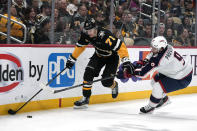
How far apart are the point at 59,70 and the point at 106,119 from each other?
128cm

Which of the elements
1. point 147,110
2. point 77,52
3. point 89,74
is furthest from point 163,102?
point 77,52

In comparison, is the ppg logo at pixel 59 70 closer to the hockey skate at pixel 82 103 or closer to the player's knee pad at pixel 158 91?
the hockey skate at pixel 82 103

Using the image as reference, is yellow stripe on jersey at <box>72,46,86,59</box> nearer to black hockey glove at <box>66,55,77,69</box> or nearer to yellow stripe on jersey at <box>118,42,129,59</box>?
black hockey glove at <box>66,55,77,69</box>

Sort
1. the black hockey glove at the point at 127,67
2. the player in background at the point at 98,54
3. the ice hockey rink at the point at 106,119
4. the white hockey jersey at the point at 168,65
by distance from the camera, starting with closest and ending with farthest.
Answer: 1. the ice hockey rink at the point at 106,119
2. the white hockey jersey at the point at 168,65
3. the black hockey glove at the point at 127,67
4. the player in background at the point at 98,54

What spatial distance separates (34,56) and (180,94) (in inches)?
138

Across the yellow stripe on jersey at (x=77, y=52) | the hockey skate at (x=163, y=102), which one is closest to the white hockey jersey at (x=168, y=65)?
the hockey skate at (x=163, y=102)

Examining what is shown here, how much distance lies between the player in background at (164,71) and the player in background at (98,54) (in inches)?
15.7

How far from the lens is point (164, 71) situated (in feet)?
18.0

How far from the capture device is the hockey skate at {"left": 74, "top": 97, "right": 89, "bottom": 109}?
581 centimetres

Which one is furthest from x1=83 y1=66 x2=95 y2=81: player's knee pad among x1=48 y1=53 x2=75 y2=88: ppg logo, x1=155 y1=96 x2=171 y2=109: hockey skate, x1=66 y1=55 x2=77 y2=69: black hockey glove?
x1=155 y1=96 x2=171 y2=109: hockey skate

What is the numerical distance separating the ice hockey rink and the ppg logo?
Answer: 447mm

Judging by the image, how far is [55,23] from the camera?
20.8 feet

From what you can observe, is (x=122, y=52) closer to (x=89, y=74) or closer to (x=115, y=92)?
(x=89, y=74)

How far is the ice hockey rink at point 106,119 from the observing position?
14.7 ft
